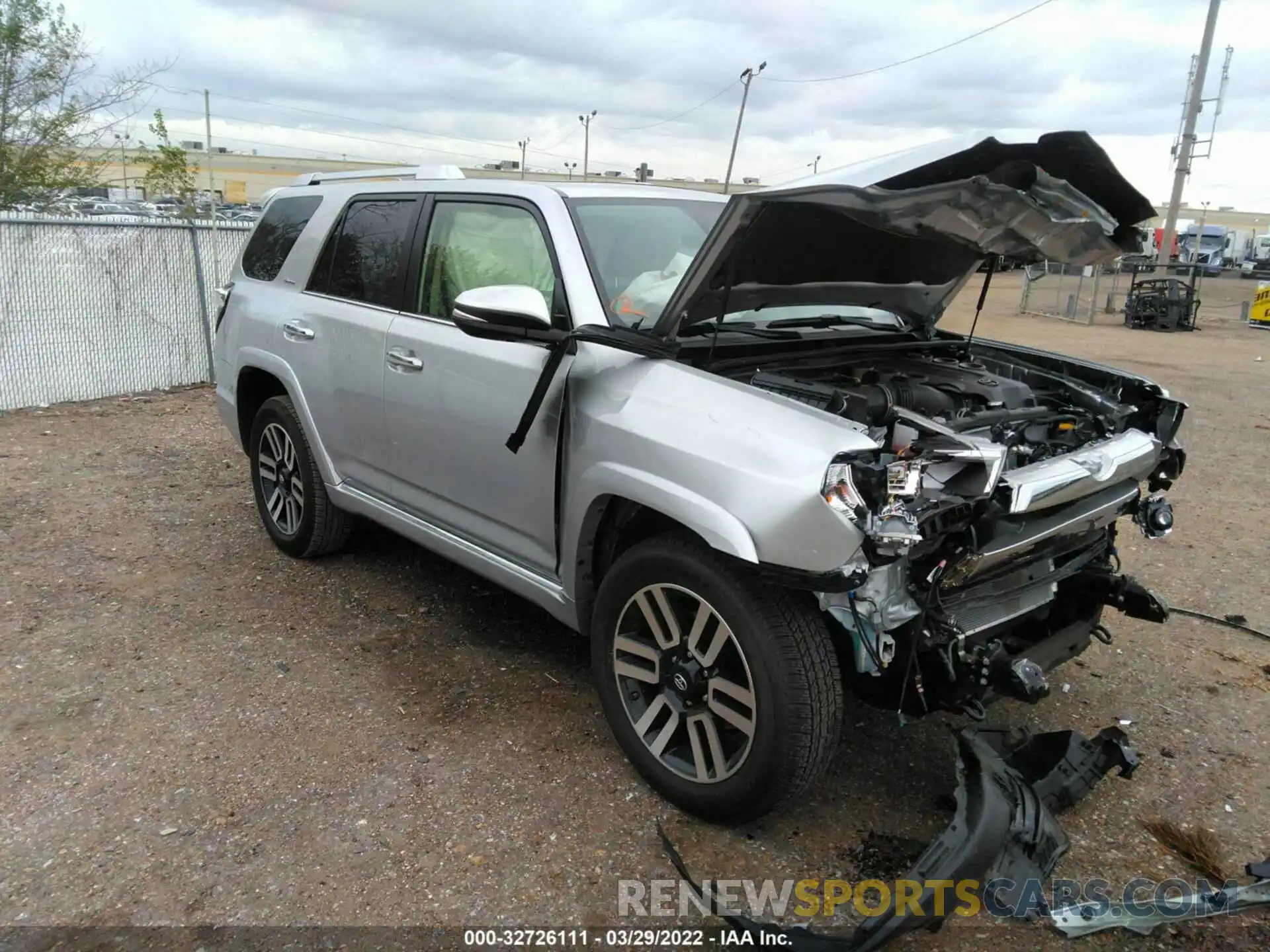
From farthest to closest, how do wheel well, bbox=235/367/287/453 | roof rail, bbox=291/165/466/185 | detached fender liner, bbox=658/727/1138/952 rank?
wheel well, bbox=235/367/287/453 < roof rail, bbox=291/165/466/185 < detached fender liner, bbox=658/727/1138/952

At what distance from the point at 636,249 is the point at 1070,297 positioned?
2239 cm

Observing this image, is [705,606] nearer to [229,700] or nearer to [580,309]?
[580,309]

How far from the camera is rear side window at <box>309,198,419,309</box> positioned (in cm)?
403

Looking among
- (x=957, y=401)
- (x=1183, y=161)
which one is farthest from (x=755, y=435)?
(x=1183, y=161)

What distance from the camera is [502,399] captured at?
3377 millimetres

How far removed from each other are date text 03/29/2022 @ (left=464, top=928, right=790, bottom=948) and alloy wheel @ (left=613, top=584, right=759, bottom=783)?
0.45 meters

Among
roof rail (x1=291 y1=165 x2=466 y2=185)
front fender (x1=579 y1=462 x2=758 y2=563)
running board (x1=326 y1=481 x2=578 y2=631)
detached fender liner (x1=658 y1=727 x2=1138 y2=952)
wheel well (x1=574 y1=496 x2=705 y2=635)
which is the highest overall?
roof rail (x1=291 y1=165 x2=466 y2=185)

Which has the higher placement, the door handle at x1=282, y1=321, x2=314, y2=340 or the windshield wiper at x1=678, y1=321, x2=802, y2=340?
the windshield wiper at x1=678, y1=321, x2=802, y2=340

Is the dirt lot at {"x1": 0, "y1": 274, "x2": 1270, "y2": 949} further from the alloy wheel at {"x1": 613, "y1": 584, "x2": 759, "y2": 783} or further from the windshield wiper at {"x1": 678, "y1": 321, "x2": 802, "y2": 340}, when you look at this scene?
the windshield wiper at {"x1": 678, "y1": 321, "x2": 802, "y2": 340}

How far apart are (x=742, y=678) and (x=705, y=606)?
25 cm

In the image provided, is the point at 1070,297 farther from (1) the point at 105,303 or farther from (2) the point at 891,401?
(2) the point at 891,401

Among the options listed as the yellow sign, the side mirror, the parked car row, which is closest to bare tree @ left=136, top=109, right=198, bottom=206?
the parked car row

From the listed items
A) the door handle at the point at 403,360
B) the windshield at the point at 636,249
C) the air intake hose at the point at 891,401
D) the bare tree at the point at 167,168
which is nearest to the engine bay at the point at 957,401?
the air intake hose at the point at 891,401

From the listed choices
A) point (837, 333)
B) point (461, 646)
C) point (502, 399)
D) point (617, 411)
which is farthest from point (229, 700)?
point (837, 333)
